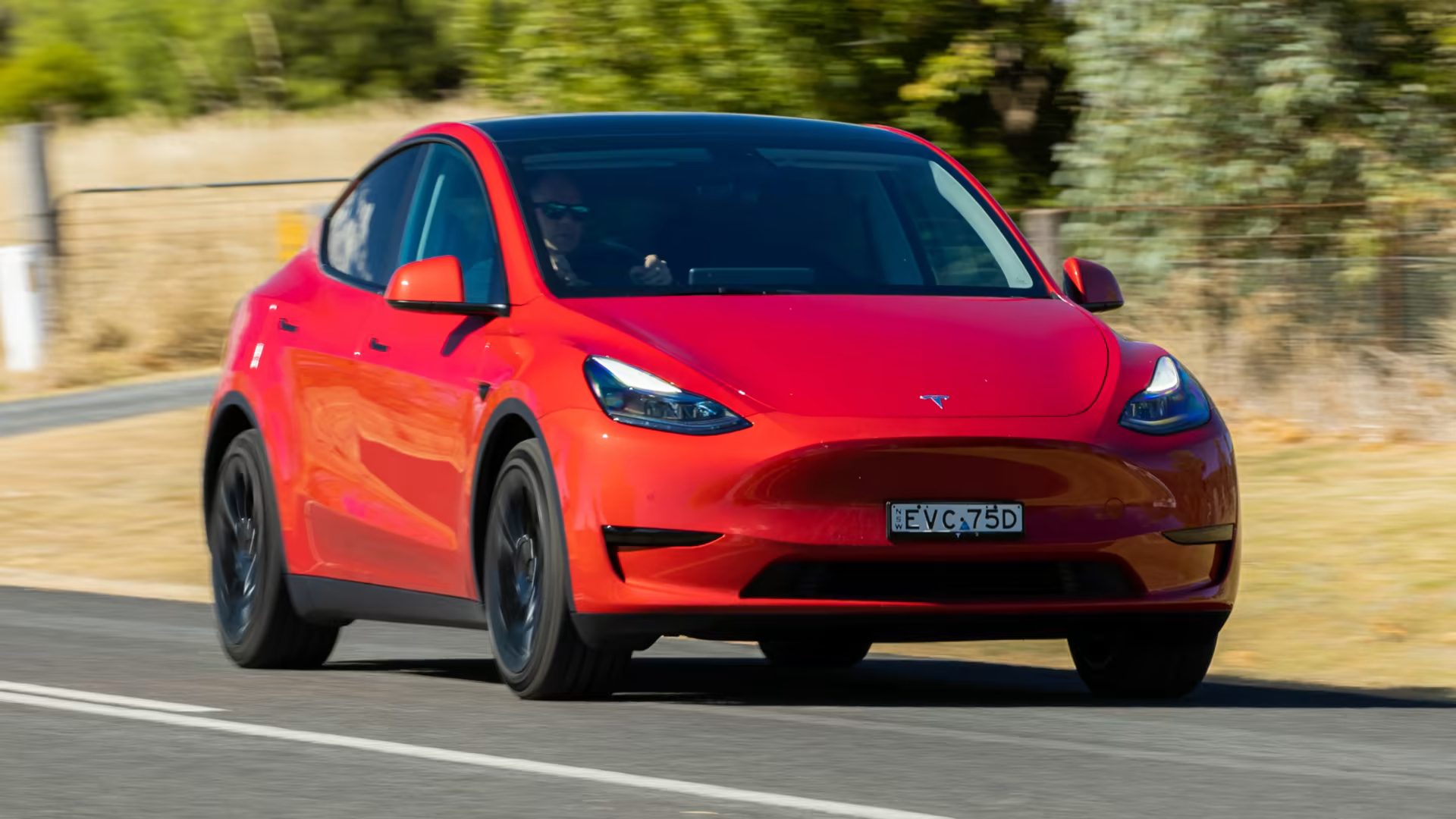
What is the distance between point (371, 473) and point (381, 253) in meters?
0.81

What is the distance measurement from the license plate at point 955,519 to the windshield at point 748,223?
3.23 feet

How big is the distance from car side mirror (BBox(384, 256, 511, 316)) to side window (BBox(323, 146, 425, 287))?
0.78 m

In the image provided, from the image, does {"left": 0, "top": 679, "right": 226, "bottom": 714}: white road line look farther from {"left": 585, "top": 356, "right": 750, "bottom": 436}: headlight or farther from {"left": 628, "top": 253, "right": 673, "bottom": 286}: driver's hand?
{"left": 628, "top": 253, "right": 673, "bottom": 286}: driver's hand

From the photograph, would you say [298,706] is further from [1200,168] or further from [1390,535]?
[1200,168]

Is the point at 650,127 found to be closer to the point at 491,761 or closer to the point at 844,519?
the point at 844,519

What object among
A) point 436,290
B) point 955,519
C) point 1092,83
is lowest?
point 1092,83

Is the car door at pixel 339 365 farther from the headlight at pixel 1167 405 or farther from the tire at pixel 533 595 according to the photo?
the headlight at pixel 1167 405

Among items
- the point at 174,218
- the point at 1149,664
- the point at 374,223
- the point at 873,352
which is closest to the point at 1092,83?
the point at 374,223

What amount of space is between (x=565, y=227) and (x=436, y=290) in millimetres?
454

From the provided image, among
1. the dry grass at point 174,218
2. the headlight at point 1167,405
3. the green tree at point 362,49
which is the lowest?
the green tree at point 362,49

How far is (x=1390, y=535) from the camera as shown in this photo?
12023mm

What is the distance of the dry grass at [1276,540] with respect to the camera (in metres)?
9.94

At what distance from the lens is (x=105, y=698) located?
787 cm

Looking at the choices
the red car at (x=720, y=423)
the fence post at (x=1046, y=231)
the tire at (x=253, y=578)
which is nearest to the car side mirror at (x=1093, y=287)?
the red car at (x=720, y=423)
